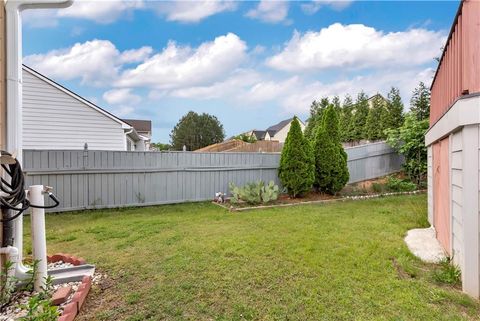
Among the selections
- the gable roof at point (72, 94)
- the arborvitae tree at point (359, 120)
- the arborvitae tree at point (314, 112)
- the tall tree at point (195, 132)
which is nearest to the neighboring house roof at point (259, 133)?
the tall tree at point (195, 132)

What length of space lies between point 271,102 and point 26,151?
363 inches

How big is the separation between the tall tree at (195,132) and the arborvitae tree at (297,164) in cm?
2596

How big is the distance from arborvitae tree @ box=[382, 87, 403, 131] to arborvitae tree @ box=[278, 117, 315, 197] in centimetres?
690

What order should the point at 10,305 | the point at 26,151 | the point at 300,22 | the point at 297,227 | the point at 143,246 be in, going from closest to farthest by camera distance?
the point at 10,305 → the point at 143,246 → the point at 297,227 → the point at 26,151 → the point at 300,22

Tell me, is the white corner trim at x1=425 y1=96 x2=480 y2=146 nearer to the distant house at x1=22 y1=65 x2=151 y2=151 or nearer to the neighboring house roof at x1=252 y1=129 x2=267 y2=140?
the distant house at x1=22 y1=65 x2=151 y2=151

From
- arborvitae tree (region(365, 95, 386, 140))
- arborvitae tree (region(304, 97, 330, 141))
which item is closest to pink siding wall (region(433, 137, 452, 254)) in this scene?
arborvitae tree (region(365, 95, 386, 140))

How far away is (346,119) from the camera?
17.2m

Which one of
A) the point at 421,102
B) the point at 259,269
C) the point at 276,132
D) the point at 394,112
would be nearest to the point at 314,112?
the point at 394,112

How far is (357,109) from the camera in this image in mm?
16250

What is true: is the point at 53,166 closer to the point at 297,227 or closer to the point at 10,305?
the point at 10,305

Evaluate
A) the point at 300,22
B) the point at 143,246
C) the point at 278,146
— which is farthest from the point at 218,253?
the point at 278,146

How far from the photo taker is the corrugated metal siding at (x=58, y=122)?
944cm

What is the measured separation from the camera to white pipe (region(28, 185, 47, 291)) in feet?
8.50

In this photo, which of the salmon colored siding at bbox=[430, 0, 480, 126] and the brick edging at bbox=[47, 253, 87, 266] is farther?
the brick edging at bbox=[47, 253, 87, 266]
